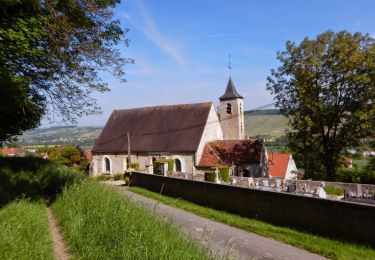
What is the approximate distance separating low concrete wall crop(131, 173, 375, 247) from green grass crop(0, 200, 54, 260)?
3.70 m

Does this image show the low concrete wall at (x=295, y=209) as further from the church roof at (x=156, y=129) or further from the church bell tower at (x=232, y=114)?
the church bell tower at (x=232, y=114)

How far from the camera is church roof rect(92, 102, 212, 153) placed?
37.9 metres

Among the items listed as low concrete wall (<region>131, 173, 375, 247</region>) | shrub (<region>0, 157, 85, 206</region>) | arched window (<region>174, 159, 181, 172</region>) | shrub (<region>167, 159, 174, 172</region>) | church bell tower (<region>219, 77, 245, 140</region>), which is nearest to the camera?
low concrete wall (<region>131, 173, 375, 247</region>)

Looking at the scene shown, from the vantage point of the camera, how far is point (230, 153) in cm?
3544

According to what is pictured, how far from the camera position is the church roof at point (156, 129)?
37938 mm

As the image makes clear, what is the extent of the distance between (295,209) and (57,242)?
8005 mm

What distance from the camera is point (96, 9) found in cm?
1058

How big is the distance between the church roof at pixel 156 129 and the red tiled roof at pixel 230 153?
1.46 m

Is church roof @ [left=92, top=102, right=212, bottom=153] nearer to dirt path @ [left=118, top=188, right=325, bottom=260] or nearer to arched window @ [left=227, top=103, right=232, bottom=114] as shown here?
arched window @ [left=227, top=103, right=232, bottom=114]

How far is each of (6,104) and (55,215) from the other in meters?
3.71

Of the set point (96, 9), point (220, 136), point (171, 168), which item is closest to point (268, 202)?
point (96, 9)

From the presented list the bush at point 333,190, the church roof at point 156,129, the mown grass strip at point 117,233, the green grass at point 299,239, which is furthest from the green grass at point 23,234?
the church roof at point 156,129

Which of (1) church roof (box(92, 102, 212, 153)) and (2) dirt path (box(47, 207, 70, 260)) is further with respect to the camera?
(1) church roof (box(92, 102, 212, 153))

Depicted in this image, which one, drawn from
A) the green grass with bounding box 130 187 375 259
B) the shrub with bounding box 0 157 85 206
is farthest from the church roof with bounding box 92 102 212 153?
the green grass with bounding box 130 187 375 259
